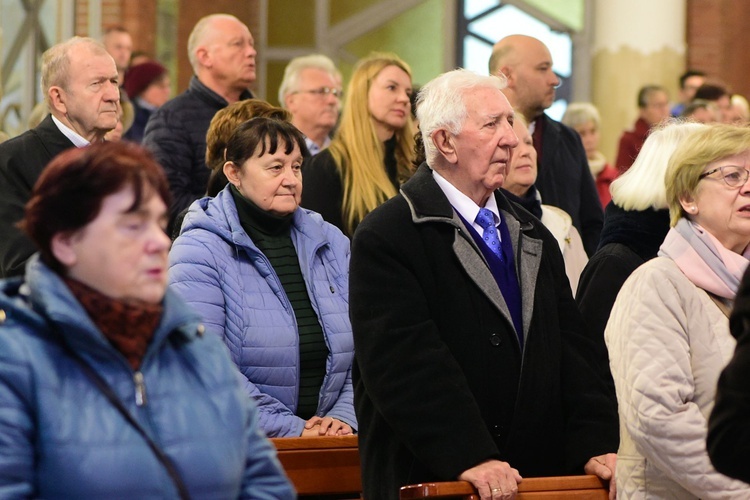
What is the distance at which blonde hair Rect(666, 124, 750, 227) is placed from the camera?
13.9 feet

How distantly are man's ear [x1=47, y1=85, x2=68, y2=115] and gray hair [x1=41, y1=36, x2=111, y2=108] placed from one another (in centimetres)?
2

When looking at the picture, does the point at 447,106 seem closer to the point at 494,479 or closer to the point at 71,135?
the point at 494,479

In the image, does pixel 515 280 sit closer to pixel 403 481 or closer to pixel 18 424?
pixel 403 481

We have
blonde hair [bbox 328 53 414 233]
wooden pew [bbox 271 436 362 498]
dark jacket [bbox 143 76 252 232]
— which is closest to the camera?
wooden pew [bbox 271 436 362 498]

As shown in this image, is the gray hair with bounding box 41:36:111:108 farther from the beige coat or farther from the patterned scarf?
the patterned scarf

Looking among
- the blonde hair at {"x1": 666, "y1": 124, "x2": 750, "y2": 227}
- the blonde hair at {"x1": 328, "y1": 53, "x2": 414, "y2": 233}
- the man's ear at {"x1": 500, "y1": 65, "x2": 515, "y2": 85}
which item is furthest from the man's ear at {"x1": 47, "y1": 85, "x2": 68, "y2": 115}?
the blonde hair at {"x1": 666, "y1": 124, "x2": 750, "y2": 227}

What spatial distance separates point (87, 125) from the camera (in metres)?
5.64

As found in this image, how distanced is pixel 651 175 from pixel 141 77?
5623 millimetres

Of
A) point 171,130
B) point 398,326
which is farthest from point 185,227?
point 171,130

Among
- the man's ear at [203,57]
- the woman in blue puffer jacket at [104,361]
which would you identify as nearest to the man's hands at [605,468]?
the woman in blue puffer jacket at [104,361]

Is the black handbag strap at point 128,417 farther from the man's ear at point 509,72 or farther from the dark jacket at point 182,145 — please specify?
the man's ear at point 509,72

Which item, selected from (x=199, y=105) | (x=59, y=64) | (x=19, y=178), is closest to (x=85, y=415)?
(x=19, y=178)

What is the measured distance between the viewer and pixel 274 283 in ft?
16.3

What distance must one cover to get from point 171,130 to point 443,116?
99.9 inches
